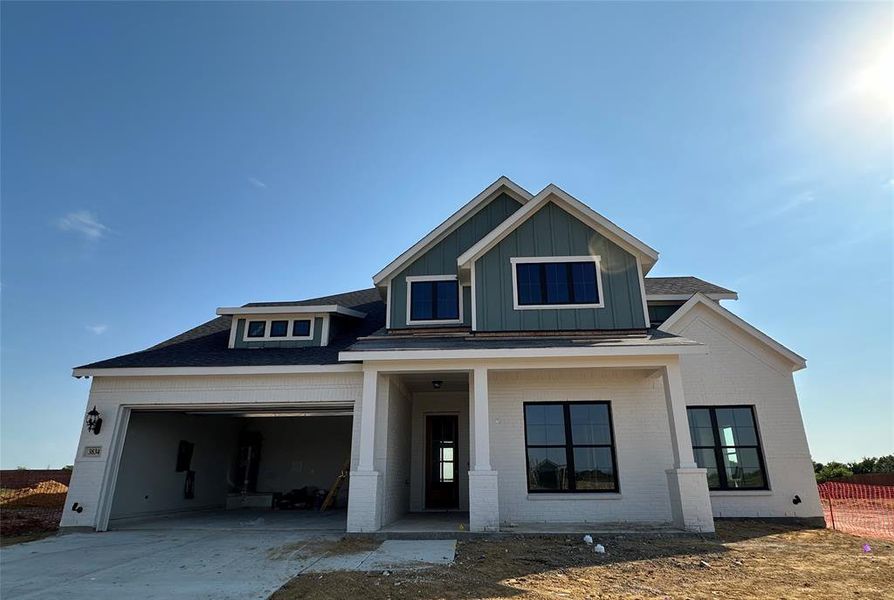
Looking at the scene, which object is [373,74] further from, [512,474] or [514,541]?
[514,541]

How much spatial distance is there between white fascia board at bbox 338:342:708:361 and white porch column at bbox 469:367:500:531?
0.48 metres

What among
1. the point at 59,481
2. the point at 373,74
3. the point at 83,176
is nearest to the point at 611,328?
the point at 373,74

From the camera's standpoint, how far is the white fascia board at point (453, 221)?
12.2 metres

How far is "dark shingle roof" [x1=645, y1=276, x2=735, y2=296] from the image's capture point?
13703 mm

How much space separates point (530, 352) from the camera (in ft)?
29.7

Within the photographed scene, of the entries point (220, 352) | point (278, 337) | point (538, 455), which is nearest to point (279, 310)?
point (278, 337)

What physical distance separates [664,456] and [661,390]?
4.59ft

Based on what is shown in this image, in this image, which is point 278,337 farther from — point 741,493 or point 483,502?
point 741,493

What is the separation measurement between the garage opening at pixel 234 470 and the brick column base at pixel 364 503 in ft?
4.91

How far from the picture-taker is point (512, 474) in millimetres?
9719

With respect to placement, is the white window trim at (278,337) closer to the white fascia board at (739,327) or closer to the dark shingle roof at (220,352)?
the dark shingle roof at (220,352)

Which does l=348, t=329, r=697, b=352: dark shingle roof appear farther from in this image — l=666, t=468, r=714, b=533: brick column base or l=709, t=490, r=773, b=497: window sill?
l=709, t=490, r=773, b=497: window sill

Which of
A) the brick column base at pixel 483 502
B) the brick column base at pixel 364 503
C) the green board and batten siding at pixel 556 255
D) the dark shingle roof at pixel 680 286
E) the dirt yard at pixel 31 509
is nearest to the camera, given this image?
the brick column base at pixel 483 502

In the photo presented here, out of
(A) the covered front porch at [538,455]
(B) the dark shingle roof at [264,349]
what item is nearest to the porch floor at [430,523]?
(A) the covered front porch at [538,455]
